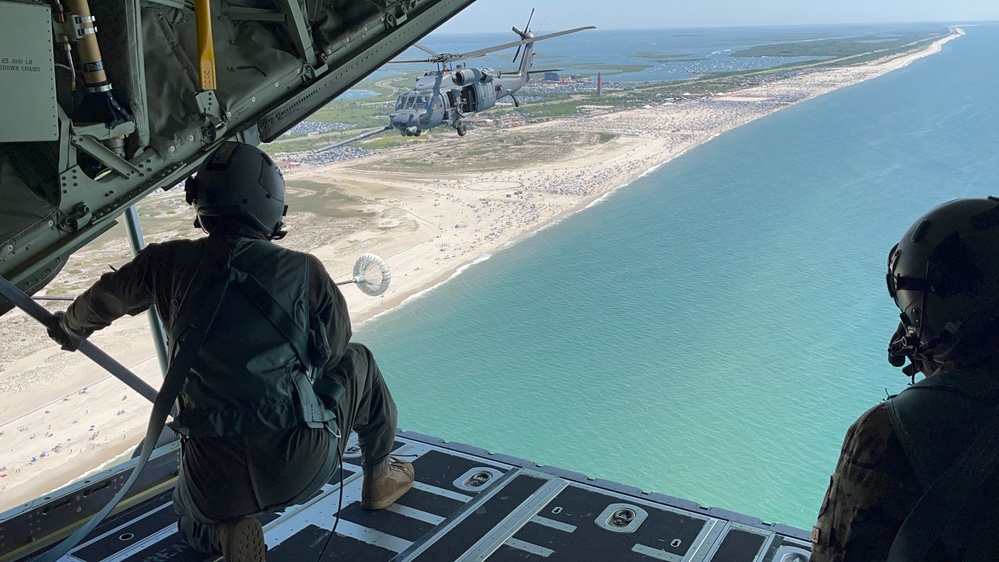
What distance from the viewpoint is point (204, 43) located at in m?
2.74

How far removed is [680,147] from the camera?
126ft

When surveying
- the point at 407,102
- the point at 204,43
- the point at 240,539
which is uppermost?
the point at 204,43

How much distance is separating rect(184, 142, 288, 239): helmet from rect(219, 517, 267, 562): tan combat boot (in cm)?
91

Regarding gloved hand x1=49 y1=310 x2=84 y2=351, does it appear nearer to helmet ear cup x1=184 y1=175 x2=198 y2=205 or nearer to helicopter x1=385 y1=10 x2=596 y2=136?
helmet ear cup x1=184 y1=175 x2=198 y2=205

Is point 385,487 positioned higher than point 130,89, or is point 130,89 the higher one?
point 130,89

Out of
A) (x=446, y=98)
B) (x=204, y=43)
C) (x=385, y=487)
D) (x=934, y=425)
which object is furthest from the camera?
(x=446, y=98)

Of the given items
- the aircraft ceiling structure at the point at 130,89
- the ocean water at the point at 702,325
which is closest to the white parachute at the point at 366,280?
the aircraft ceiling structure at the point at 130,89

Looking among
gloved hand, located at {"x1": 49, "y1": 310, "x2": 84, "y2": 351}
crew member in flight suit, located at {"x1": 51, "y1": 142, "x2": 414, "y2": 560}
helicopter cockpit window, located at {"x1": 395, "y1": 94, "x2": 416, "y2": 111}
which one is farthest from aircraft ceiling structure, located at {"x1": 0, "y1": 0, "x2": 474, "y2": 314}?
helicopter cockpit window, located at {"x1": 395, "y1": 94, "x2": 416, "y2": 111}

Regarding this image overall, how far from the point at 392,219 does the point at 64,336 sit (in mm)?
26807

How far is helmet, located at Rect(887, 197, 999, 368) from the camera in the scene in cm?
123

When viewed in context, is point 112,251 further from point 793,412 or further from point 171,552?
point 171,552

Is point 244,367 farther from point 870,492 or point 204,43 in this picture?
point 870,492

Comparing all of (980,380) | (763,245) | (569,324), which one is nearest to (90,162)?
(980,380)

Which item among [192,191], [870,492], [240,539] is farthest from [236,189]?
[870,492]
